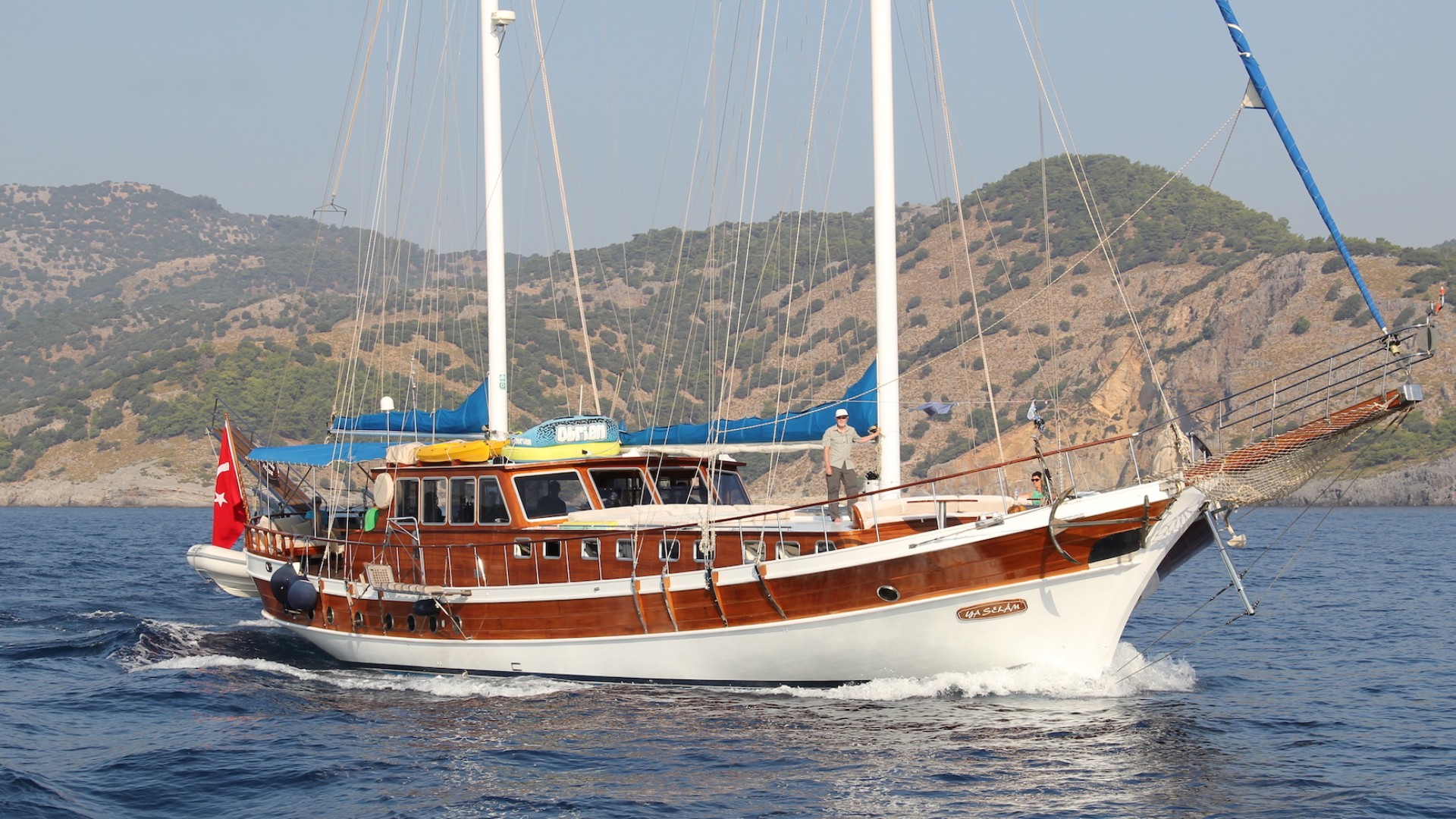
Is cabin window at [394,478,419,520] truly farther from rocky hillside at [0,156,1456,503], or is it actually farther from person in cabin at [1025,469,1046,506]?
rocky hillside at [0,156,1456,503]

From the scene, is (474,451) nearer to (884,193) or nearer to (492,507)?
(492,507)

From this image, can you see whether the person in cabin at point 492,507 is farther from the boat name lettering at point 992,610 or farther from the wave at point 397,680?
the boat name lettering at point 992,610

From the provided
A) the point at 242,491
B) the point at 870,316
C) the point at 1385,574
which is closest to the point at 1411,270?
the point at 870,316

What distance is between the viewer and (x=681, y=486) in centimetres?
1917

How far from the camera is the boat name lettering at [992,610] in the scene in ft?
48.5

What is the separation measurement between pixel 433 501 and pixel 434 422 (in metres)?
2.83

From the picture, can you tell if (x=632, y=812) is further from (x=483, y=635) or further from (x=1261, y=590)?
(x=1261, y=590)

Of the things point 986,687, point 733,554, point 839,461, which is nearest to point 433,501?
point 733,554

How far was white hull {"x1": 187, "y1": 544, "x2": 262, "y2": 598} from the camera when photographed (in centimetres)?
2323

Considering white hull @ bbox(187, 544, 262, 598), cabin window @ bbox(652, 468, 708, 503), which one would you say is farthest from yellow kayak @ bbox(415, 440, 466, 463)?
white hull @ bbox(187, 544, 262, 598)

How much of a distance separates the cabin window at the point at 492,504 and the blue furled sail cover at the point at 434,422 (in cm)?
305

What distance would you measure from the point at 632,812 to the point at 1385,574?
102ft

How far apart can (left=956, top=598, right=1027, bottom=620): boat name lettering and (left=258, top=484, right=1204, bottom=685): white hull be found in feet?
0.14

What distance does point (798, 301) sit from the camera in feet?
298
